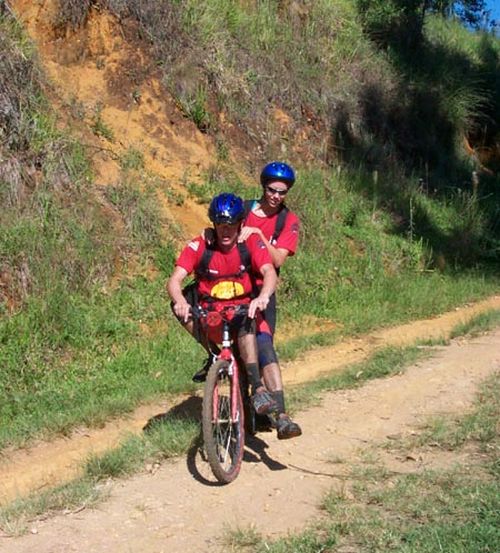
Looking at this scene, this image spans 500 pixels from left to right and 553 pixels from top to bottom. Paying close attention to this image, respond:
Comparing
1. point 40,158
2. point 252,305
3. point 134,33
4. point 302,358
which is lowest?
point 302,358

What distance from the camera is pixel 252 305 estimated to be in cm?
546

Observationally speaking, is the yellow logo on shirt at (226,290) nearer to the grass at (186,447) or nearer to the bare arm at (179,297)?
the bare arm at (179,297)

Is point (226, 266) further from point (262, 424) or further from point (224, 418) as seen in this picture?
point (262, 424)

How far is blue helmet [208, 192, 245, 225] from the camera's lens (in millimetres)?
5539

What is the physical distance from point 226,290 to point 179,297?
13.0 inches

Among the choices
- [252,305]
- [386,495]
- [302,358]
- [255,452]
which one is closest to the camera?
Result: [386,495]

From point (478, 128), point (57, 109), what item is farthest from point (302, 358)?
point (478, 128)

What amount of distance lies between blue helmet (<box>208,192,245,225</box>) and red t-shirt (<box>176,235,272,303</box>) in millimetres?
264

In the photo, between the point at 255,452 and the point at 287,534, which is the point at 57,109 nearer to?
the point at 255,452

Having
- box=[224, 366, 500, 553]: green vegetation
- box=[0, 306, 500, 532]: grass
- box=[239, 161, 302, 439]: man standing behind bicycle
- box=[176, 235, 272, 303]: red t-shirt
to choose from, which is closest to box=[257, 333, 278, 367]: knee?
box=[239, 161, 302, 439]: man standing behind bicycle

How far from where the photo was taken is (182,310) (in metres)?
5.55

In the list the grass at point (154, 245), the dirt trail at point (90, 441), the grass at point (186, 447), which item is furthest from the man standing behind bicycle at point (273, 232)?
the dirt trail at point (90, 441)

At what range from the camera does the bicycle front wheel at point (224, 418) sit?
5359mm

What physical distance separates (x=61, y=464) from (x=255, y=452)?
4.79 feet
